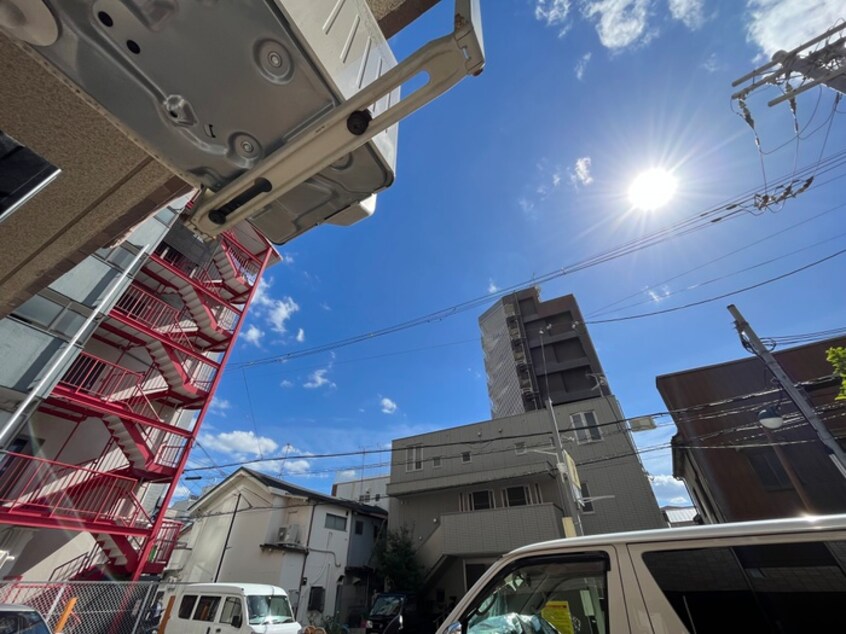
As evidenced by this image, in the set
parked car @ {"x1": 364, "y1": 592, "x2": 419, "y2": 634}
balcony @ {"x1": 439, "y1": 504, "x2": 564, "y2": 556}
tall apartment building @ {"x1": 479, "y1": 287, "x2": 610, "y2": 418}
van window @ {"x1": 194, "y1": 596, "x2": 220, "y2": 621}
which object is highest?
tall apartment building @ {"x1": 479, "y1": 287, "x2": 610, "y2": 418}

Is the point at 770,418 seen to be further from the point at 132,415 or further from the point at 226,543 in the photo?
the point at 226,543

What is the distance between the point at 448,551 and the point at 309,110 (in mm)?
16278

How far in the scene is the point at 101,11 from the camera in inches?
33.7

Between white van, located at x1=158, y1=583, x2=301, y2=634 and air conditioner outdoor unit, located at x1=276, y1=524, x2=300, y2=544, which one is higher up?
air conditioner outdoor unit, located at x1=276, y1=524, x2=300, y2=544

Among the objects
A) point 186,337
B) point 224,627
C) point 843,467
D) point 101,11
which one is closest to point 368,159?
point 101,11

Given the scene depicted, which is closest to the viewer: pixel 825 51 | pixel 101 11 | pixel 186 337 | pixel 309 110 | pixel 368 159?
pixel 101 11

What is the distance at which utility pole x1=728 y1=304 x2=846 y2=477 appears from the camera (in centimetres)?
582

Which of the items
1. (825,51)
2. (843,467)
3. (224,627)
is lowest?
(224,627)

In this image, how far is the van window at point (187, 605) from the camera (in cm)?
810

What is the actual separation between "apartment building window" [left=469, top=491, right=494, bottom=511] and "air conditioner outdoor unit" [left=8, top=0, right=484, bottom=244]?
17.6 m

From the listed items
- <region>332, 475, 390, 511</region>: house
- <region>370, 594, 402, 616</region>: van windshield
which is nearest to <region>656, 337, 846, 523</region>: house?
<region>370, 594, 402, 616</region>: van windshield

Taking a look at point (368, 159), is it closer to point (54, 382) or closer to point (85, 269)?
point (54, 382)

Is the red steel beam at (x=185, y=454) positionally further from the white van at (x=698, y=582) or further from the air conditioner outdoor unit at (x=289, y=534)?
the white van at (x=698, y=582)

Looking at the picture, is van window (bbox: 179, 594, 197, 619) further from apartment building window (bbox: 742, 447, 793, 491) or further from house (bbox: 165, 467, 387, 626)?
apartment building window (bbox: 742, 447, 793, 491)
